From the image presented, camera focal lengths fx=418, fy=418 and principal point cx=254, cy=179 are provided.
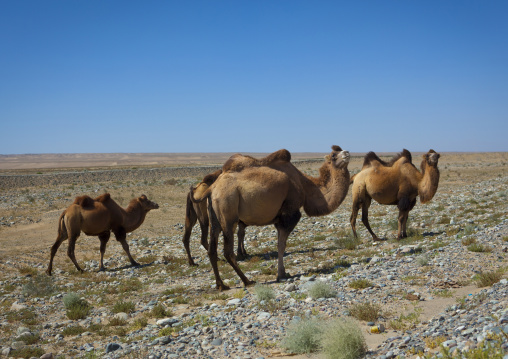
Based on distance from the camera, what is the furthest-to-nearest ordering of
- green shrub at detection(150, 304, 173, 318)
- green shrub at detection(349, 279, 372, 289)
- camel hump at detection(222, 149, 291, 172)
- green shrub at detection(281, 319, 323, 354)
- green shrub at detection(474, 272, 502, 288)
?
camel hump at detection(222, 149, 291, 172)
green shrub at detection(150, 304, 173, 318)
green shrub at detection(349, 279, 372, 289)
green shrub at detection(474, 272, 502, 288)
green shrub at detection(281, 319, 323, 354)

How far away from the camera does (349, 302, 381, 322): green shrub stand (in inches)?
239

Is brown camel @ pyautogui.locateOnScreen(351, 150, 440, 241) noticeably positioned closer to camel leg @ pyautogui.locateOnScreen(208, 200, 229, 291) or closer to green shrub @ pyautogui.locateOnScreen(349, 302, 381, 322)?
camel leg @ pyautogui.locateOnScreen(208, 200, 229, 291)

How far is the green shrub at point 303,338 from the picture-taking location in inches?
213

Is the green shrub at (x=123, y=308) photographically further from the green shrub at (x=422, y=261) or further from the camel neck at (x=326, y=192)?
the green shrub at (x=422, y=261)

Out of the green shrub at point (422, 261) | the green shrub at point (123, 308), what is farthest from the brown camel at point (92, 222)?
the green shrub at point (422, 261)

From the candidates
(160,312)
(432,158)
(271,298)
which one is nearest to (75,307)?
(160,312)

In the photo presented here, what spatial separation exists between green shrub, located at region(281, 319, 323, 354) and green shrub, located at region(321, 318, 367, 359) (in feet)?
0.84

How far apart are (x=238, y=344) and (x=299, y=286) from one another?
2.54m

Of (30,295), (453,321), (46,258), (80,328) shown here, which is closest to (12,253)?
(46,258)

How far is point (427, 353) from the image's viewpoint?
4.56 metres

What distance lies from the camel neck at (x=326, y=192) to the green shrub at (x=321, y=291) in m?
2.53

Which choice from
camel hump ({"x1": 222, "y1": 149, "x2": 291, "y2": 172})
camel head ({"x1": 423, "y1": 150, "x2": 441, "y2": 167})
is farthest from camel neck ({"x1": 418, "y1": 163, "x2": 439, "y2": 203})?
camel hump ({"x1": 222, "y1": 149, "x2": 291, "y2": 172})

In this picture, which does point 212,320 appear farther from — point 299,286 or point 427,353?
point 427,353

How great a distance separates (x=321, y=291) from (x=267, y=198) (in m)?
2.44
